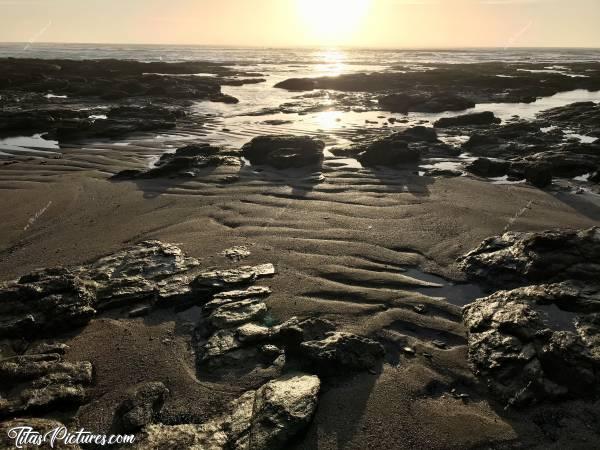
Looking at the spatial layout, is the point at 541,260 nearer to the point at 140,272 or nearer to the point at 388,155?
the point at 140,272

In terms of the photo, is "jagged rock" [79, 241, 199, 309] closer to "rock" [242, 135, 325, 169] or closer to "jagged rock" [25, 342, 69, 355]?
"jagged rock" [25, 342, 69, 355]

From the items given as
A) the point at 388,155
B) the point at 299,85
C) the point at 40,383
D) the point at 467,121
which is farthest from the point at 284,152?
the point at 299,85

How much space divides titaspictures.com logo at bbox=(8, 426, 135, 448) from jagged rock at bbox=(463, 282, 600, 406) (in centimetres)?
370

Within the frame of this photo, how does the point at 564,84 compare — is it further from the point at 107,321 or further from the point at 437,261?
the point at 107,321

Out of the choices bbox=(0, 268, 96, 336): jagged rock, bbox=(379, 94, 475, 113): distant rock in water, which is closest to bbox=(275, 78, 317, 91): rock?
bbox=(379, 94, 475, 113): distant rock in water

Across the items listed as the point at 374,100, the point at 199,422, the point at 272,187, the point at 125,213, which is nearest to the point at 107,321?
the point at 199,422

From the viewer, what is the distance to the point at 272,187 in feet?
35.1

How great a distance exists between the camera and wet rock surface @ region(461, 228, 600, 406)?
4277 mm

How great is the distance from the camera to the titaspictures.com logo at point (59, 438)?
3678 millimetres

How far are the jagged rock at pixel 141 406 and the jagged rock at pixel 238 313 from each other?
1094 millimetres

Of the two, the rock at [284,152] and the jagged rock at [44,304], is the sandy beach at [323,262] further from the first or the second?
the rock at [284,152]

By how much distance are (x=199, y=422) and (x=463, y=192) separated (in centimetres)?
837

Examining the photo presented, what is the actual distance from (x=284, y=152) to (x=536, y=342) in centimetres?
949

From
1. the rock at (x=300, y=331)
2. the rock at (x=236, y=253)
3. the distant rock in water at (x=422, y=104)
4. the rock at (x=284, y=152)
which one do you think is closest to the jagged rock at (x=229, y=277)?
the rock at (x=236, y=253)
